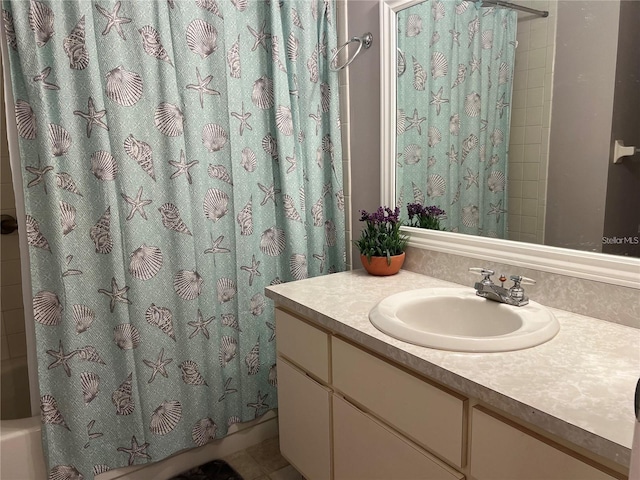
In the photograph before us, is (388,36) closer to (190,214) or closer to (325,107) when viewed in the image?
(325,107)

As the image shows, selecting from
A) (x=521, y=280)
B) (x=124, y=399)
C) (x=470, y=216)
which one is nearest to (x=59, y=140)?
(x=124, y=399)

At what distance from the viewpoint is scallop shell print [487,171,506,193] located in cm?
156

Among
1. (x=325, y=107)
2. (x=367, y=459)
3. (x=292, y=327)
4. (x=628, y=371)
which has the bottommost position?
(x=367, y=459)

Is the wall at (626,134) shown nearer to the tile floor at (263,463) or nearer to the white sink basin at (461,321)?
the white sink basin at (461,321)

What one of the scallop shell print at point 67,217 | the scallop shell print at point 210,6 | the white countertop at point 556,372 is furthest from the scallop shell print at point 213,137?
the white countertop at point 556,372

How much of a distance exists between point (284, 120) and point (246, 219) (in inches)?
16.5

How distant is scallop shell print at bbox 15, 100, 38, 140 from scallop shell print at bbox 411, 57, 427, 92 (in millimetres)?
1292

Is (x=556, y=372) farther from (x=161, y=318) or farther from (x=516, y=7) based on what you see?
(x=161, y=318)

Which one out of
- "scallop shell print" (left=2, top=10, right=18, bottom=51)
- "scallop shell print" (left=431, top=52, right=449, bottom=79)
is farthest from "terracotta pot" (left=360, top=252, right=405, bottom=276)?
"scallop shell print" (left=2, top=10, right=18, bottom=51)

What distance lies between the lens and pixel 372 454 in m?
1.32

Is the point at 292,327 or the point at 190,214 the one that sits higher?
the point at 190,214

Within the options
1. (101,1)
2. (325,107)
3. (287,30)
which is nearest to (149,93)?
(101,1)

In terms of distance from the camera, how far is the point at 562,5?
1335 millimetres

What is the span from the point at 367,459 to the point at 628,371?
70 centimetres
